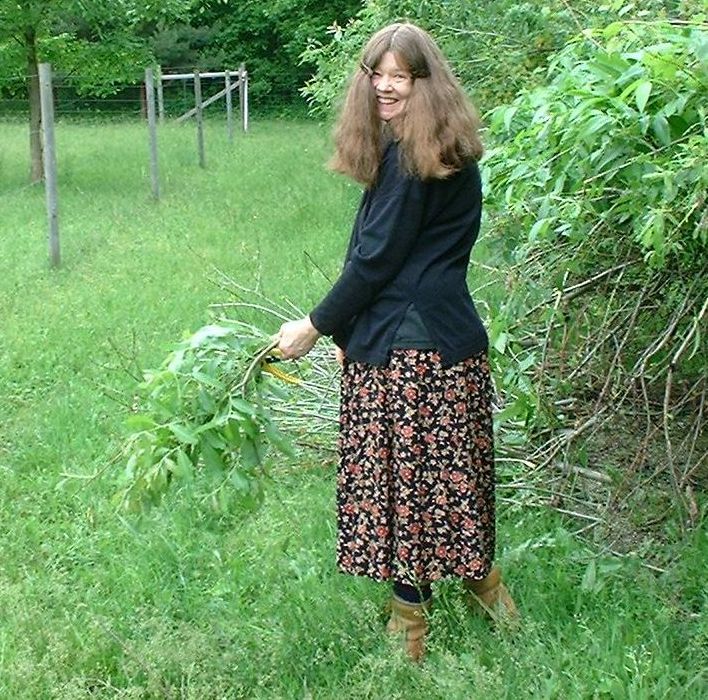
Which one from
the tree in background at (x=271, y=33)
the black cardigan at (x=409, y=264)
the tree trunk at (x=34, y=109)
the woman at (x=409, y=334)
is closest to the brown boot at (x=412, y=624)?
the woman at (x=409, y=334)

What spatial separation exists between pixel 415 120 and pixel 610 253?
777mm

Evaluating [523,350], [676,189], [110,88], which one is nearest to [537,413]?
[523,350]

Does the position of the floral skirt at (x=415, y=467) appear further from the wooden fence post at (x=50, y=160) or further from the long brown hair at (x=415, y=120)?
the wooden fence post at (x=50, y=160)

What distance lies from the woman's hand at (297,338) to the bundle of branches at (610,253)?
618 mm

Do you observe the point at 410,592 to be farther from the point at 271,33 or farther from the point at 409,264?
the point at 271,33

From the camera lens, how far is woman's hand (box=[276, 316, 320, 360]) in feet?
10.3

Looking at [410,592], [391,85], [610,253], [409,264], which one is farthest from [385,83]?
[410,592]

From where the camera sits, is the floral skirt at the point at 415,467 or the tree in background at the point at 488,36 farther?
the tree in background at the point at 488,36

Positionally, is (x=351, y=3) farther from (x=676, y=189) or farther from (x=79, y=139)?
(x=676, y=189)

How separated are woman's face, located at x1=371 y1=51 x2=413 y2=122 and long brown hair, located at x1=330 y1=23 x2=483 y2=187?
12mm

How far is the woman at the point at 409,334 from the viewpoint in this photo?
2.94 meters

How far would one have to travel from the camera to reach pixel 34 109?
15625 millimetres

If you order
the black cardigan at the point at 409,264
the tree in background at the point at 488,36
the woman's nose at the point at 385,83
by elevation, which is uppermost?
the woman's nose at the point at 385,83

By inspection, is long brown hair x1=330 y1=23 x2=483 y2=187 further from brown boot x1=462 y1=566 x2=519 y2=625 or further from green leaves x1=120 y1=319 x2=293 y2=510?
brown boot x1=462 y1=566 x2=519 y2=625
